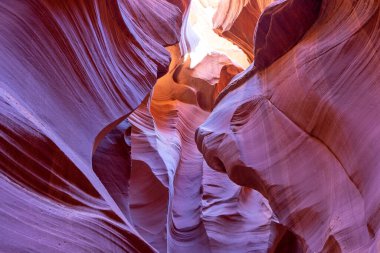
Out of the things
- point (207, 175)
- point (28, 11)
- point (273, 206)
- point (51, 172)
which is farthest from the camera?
point (207, 175)

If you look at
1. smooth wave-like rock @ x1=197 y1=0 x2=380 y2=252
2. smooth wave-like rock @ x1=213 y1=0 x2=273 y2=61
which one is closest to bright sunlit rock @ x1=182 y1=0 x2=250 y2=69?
smooth wave-like rock @ x1=213 y1=0 x2=273 y2=61

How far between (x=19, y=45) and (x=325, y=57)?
2974 millimetres

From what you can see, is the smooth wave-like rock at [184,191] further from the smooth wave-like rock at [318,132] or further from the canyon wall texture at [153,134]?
the smooth wave-like rock at [318,132]

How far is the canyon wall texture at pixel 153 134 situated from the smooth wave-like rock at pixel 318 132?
2 centimetres

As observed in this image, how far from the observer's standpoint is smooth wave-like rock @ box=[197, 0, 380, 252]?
165 inches

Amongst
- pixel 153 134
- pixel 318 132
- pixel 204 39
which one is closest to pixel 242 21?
pixel 204 39

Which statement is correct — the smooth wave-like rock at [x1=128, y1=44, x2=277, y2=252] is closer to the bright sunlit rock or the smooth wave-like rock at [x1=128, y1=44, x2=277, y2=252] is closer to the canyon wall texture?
the canyon wall texture

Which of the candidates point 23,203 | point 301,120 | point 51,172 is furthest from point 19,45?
point 301,120

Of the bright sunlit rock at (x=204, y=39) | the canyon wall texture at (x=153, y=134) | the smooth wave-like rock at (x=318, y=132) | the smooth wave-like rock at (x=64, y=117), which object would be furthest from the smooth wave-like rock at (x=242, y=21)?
the smooth wave-like rock at (x=64, y=117)

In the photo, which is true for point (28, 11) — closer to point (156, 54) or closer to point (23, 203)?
point (23, 203)

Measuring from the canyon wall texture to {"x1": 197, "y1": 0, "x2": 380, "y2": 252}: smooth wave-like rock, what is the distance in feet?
0.05

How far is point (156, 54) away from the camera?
664cm

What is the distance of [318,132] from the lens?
5055 millimetres

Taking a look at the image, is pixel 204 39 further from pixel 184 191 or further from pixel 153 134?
pixel 153 134
